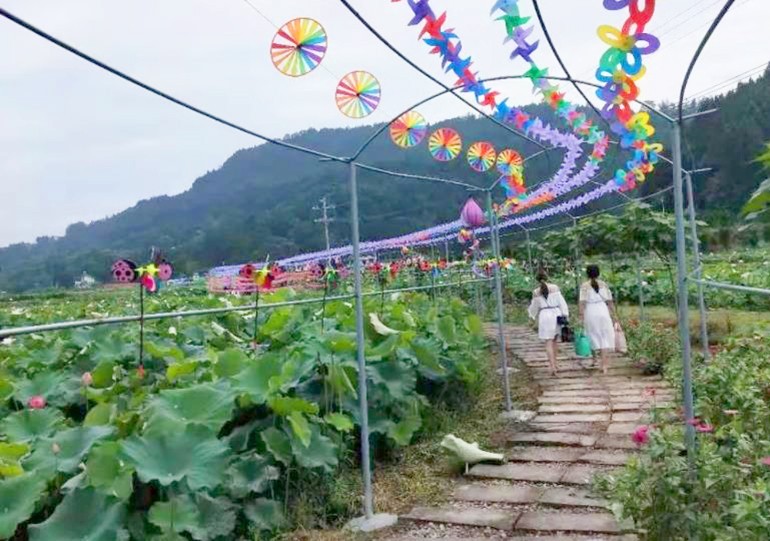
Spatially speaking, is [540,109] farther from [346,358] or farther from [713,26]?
[713,26]

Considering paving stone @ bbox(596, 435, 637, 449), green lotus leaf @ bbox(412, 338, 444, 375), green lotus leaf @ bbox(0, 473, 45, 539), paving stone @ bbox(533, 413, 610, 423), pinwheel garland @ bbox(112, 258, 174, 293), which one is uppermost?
pinwheel garland @ bbox(112, 258, 174, 293)

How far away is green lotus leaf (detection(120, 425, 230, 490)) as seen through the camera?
2855 mm

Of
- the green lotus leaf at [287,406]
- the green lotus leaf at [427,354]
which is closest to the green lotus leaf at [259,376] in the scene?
the green lotus leaf at [287,406]

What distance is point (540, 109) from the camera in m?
17.8

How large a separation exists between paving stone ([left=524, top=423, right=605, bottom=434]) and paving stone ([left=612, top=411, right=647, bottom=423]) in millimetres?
182

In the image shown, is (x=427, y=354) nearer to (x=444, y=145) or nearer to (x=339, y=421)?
(x=339, y=421)

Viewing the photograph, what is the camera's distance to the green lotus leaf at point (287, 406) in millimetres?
3574

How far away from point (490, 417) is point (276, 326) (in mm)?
1746

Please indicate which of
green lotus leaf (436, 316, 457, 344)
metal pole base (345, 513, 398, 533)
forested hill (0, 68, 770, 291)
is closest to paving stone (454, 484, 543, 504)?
metal pole base (345, 513, 398, 533)

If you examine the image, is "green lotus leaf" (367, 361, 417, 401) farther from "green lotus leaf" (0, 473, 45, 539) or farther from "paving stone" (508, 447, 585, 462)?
"green lotus leaf" (0, 473, 45, 539)

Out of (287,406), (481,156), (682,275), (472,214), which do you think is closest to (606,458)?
(682,275)

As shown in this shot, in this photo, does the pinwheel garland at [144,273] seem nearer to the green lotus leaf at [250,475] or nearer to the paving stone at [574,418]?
the green lotus leaf at [250,475]

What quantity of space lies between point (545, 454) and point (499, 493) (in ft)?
2.40

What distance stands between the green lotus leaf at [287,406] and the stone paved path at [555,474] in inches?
28.9
